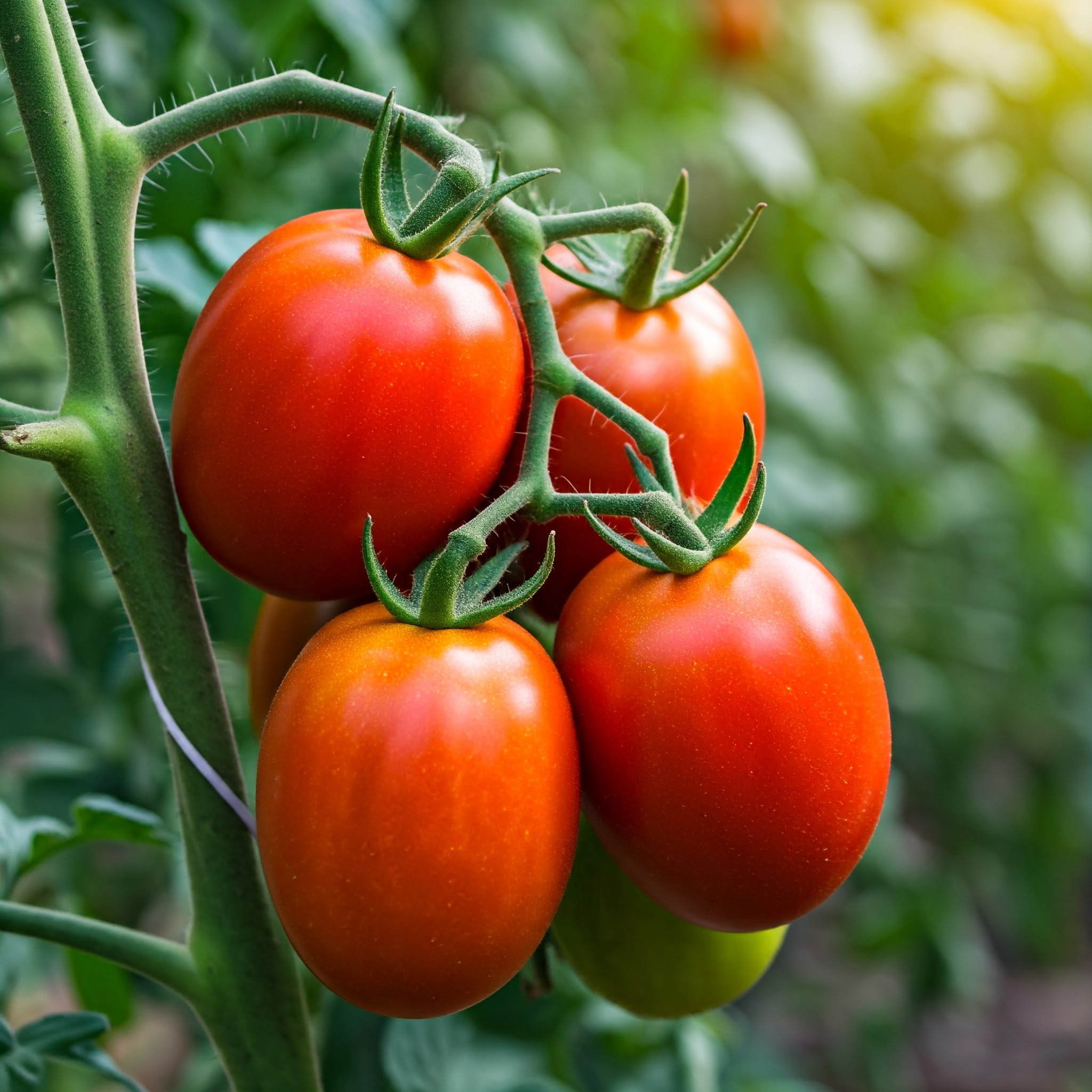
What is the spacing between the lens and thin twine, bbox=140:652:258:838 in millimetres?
539

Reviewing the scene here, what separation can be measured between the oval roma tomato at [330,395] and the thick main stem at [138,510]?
0.02 meters

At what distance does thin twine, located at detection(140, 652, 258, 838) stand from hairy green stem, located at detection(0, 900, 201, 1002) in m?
0.07

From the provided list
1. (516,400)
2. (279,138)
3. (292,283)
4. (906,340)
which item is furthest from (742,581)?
(906,340)

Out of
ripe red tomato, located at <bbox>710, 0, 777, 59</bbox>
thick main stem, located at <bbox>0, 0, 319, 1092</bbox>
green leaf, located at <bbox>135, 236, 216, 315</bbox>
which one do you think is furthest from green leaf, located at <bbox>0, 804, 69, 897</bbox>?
ripe red tomato, located at <bbox>710, 0, 777, 59</bbox>

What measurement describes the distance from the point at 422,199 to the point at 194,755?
27cm

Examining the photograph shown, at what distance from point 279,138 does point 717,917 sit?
93cm

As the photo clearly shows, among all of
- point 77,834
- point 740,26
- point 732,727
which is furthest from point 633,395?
point 740,26

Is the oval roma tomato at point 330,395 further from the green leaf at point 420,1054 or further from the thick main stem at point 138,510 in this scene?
the green leaf at point 420,1054

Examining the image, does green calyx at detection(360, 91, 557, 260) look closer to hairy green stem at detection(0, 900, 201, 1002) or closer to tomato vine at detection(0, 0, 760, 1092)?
tomato vine at detection(0, 0, 760, 1092)

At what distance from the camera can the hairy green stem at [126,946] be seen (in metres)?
0.55

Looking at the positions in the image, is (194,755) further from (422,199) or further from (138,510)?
Answer: (422,199)

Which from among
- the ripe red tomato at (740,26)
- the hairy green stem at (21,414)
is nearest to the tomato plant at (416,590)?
the hairy green stem at (21,414)

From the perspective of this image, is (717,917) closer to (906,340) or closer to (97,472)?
(97,472)

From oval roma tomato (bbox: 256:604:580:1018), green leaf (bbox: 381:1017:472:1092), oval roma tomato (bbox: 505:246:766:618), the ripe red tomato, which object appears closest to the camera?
oval roma tomato (bbox: 256:604:580:1018)
